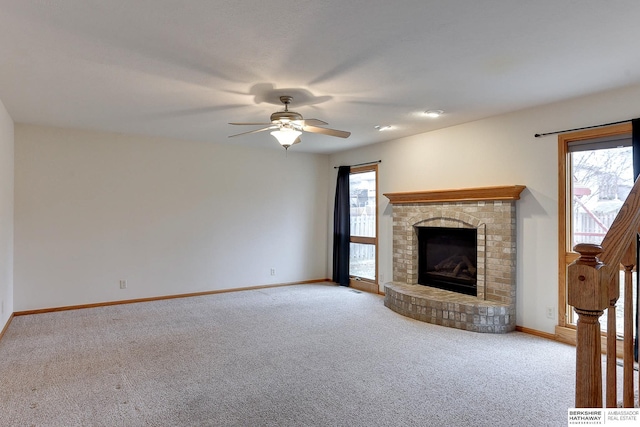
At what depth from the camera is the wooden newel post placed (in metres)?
1.09

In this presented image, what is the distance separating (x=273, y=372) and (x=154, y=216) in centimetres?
374

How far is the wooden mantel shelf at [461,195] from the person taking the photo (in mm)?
4425

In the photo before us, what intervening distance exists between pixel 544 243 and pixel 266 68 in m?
3.47

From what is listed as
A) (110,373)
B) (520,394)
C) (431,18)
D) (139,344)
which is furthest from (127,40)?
(520,394)

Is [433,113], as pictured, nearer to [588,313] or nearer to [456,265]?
[456,265]

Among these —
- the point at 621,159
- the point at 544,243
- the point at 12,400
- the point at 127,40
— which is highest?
the point at 127,40

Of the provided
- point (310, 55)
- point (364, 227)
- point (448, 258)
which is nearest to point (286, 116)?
point (310, 55)

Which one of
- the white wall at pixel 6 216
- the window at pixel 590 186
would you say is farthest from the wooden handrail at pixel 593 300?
the white wall at pixel 6 216

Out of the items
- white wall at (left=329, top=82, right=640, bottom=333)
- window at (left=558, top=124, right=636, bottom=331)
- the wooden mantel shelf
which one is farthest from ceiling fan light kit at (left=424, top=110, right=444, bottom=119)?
window at (left=558, top=124, right=636, bottom=331)

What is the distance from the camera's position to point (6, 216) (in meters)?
4.54

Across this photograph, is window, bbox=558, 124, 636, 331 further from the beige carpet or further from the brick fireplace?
the beige carpet

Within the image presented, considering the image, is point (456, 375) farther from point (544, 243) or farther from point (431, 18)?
point (431, 18)

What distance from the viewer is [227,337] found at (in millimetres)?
4145

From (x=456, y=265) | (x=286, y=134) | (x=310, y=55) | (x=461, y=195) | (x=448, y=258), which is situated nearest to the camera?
(x=310, y=55)
